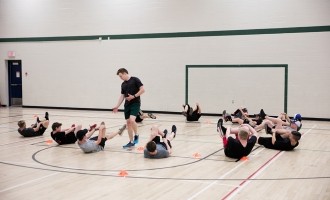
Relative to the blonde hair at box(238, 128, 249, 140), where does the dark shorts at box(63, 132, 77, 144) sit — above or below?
below

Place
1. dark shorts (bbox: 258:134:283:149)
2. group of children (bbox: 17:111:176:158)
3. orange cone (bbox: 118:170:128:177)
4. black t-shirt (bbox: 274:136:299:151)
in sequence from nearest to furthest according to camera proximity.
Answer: orange cone (bbox: 118:170:128:177) < group of children (bbox: 17:111:176:158) < black t-shirt (bbox: 274:136:299:151) < dark shorts (bbox: 258:134:283:149)

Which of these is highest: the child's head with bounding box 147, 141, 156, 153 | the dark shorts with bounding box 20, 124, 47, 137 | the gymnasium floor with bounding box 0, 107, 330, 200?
the child's head with bounding box 147, 141, 156, 153

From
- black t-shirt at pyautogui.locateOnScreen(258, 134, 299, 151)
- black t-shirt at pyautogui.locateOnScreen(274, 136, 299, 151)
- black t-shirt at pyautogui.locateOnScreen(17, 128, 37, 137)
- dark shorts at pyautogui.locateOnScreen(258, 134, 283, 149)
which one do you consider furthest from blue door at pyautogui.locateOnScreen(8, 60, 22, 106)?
black t-shirt at pyautogui.locateOnScreen(274, 136, 299, 151)

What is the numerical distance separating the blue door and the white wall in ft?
1.21

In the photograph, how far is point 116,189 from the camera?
7.32m

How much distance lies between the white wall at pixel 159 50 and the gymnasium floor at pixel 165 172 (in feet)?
20.9

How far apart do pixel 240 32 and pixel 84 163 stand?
12.7m

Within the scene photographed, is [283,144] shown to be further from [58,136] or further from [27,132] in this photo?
[27,132]

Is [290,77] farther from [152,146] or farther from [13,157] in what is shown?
[13,157]

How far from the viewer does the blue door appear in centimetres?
2594

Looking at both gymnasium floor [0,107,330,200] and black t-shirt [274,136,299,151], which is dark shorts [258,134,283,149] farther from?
gymnasium floor [0,107,330,200]

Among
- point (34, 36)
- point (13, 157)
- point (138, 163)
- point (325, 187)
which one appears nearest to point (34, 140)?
point (13, 157)

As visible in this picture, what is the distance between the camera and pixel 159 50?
71.1 feet

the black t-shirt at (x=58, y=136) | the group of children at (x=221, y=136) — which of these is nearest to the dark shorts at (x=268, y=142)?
the group of children at (x=221, y=136)
